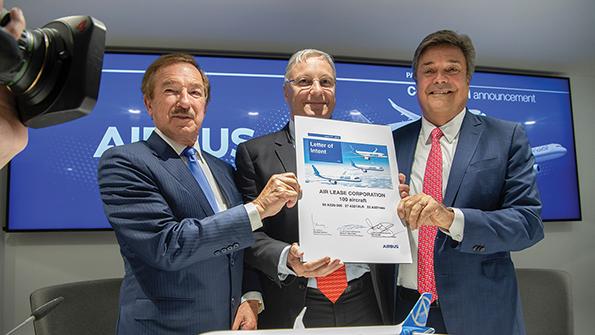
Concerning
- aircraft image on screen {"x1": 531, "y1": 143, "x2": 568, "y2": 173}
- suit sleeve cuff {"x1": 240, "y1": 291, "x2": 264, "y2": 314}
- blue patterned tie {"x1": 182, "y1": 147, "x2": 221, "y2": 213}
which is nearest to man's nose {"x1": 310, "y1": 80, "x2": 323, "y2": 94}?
blue patterned tie {"x1": 182, "y1": 147, "x2": 221, "y2": 213}

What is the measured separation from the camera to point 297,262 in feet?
6.04

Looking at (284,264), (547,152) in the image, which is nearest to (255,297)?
(284,264)

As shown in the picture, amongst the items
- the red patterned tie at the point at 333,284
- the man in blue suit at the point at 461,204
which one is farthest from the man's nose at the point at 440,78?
the red patterned tie at the point at 333,284

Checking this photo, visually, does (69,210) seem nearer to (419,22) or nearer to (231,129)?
(231,129)

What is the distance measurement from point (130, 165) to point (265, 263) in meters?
0.60

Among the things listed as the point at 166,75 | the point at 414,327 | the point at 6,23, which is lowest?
the point at 414,327

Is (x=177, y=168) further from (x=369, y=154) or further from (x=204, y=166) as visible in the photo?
(x=369, y=154)

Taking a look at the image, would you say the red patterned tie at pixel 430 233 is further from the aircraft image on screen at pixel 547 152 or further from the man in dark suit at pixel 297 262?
the aircraft image on screen at pixel 547 152

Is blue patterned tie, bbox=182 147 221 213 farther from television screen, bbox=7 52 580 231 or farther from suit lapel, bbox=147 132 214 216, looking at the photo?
television screen, bbox=7 52 580 231

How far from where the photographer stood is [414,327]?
109cm

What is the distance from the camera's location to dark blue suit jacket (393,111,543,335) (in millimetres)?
1883

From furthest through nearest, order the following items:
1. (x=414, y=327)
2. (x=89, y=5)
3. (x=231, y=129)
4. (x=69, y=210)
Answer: (x=231, y=129)
(x=69, y=210)
(x=89, y=5)
(x=414, y=327)

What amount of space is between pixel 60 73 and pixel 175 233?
848 mm

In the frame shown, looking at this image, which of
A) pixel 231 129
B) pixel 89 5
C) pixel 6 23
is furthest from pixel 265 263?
pixel 89 5
